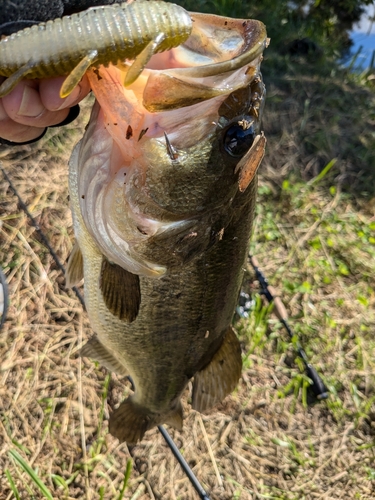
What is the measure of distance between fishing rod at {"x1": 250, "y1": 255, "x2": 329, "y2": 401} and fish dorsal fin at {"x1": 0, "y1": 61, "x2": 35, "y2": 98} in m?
2.41

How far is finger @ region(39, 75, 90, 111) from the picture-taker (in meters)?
1.03

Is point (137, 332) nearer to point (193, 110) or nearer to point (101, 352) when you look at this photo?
point (101, 352)

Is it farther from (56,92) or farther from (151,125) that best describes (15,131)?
(151,125)

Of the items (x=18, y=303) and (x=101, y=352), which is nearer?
(x=101, y=352)

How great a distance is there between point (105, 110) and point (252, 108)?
34cm

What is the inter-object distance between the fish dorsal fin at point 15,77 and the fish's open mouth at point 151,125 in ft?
0.56

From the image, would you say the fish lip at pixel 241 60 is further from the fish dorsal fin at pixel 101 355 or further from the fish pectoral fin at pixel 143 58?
the fish dorsal fin at pixel 101 355

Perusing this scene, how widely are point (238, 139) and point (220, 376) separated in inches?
39.5

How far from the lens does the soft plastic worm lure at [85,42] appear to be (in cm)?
83

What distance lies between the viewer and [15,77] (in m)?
0.82

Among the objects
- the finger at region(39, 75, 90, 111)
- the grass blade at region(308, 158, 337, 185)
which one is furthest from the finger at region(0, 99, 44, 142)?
the grass blade at region(308, 158, 337, 185)

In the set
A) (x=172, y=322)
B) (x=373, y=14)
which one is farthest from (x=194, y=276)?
(x=373, y=14)

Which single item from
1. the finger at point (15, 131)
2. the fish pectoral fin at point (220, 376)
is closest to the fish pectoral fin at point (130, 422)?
the fish pectoral fin at point (220, 376)

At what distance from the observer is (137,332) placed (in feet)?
5.26
